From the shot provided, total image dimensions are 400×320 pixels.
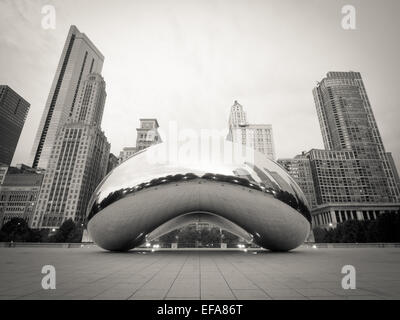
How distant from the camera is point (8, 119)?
18975cm

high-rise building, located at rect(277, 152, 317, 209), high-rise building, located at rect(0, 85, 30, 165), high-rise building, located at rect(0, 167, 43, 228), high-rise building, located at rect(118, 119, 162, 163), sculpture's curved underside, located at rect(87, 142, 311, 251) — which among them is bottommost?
sculpture's curved underside, located at rect(87, 142, 311, 251)

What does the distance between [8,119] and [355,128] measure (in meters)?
259

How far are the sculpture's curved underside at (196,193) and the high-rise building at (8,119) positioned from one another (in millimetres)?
228594

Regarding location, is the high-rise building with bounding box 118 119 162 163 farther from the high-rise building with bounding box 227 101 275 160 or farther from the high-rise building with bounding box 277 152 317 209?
the high-rise building with bounding box 277 152 317 209

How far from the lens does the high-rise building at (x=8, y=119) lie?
182 meters

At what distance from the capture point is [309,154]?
446 ft

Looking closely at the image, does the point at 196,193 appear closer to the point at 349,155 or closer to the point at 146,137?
the point at 146,137

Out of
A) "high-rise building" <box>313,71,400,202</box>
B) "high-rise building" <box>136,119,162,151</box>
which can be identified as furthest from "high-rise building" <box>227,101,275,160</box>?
"high-rise building" <box>136,119,162,151</box>

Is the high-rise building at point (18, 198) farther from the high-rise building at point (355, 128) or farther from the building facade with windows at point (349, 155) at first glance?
the high-rise building at point (355, 128)

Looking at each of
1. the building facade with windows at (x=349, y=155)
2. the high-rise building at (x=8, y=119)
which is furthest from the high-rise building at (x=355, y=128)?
the high-rise building at (x=8, y=119)

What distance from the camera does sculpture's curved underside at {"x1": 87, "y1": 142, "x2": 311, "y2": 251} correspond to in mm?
11227

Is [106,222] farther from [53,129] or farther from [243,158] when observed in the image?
[53,129]

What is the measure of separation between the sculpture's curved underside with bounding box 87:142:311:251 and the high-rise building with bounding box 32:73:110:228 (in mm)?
102776

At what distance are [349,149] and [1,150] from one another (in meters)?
253
